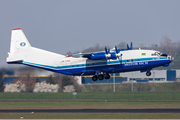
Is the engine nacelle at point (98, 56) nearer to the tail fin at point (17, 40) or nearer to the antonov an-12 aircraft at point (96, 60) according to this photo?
the antonov an-12 aircraft at point (96, 60)

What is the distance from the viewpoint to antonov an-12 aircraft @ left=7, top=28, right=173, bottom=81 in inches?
1574

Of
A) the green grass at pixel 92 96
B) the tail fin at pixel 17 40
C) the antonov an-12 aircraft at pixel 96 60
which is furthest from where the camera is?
the green grass at pixel 92 96

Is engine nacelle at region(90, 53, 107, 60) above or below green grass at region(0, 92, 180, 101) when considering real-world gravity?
above

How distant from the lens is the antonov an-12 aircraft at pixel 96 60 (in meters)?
40.0

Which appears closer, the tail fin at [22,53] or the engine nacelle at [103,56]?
the engine nacelle at [103,56]

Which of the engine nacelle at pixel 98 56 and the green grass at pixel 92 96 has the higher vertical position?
the engine nacelle at pixel 98 56

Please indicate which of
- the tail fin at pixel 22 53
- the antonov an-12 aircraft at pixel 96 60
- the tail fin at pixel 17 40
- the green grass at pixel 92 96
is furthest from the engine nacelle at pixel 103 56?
the green grass at pixel 92 96

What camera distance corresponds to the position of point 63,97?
251 feet

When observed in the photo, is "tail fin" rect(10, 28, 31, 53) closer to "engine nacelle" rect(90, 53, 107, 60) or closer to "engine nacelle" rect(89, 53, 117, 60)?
"engine nacelle" rect(90, 53, 107, 60)

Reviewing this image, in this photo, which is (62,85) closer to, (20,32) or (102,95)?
(102,95)

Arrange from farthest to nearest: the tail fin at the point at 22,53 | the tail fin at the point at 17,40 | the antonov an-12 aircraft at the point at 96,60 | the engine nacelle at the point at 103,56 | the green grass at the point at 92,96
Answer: the green grass at the point at 92,96 → the tail fin at the point at 17,40 → the tail fin at the point at 22,53 → the antonov an-12 aircraft at the point at 96,60 → the engine nacelle at the point at 103,56

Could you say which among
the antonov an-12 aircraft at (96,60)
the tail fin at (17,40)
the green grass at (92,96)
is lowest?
the green grass at (92,96)

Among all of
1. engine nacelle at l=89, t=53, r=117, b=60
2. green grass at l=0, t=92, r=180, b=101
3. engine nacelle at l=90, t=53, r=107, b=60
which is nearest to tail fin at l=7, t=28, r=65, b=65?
engine nacelle at l=90, t=53, r=107, b=60

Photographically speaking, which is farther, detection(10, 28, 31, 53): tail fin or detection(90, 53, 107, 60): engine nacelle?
detection(10, 28, 31, 53): tail fin
